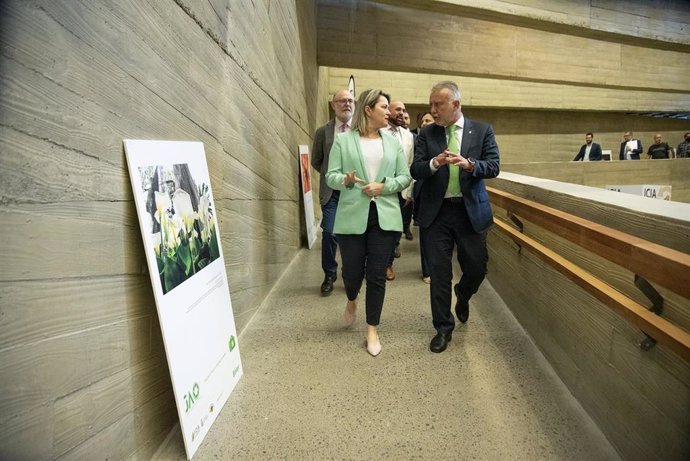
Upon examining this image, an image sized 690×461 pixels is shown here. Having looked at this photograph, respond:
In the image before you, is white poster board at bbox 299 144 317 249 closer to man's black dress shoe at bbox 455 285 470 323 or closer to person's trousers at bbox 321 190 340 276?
person's trousers at bbox 321 190 340 276

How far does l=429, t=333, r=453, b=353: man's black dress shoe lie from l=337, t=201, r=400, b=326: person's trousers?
356 mm

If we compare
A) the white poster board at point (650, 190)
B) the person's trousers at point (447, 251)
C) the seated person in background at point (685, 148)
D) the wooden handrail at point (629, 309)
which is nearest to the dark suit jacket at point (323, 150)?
the person's trousers at point (447, 251)

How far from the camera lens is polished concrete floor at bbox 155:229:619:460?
1.65 meters

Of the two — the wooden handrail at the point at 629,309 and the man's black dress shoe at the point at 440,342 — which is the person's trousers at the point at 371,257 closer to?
the man's black dress shoe at the point at 440,342

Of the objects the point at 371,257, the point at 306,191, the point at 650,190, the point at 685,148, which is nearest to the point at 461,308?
the point at 371,257

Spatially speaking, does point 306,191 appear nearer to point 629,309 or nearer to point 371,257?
point 371,257

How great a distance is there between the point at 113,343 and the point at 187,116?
3.36 ft

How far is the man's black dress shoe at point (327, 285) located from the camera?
340 centimetres

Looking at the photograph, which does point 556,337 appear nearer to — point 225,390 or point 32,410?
point 225,390

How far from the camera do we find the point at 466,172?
7.64ft

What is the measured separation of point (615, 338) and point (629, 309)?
0.29 meters

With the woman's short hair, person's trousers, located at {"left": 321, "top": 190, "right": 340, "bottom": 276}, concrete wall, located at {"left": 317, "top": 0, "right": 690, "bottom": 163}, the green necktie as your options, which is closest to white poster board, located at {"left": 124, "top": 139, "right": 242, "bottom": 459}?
the woman's short hair

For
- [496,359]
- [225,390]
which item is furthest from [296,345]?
[496,359]

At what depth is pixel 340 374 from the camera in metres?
2.20
